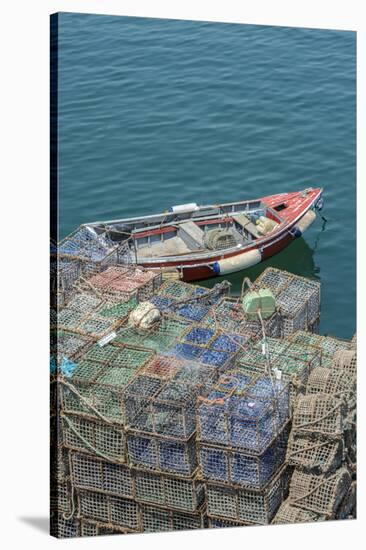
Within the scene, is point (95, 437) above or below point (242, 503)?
above

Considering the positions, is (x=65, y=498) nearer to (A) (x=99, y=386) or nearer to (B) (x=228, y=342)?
(A) (x=99, y=386)

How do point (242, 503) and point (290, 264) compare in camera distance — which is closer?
point (242, 503)

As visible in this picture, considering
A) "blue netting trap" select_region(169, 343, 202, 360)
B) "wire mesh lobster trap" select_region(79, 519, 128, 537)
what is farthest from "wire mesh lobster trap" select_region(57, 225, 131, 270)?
"wire mesh lobster trap" select_region(79, 519, 128, 537)

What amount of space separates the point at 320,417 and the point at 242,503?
1307mm

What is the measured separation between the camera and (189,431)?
13.4 metres

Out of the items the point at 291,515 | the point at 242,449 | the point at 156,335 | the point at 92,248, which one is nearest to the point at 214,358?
the point at 156,335

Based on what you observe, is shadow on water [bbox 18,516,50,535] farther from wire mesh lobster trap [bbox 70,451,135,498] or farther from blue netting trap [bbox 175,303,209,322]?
blue netting trap [bbox 175,303,209,322]

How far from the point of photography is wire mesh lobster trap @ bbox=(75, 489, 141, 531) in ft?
44.6

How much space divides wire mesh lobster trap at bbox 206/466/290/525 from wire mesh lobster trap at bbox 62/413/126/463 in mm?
1117

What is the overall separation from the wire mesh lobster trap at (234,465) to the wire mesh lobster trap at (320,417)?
0.37 metres

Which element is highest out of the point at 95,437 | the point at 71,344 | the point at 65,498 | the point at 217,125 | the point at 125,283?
the point at 217,125

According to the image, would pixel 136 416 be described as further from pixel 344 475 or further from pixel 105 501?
pixel 344 475

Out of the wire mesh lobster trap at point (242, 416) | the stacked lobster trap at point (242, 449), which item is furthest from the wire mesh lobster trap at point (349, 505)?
the wire mesh lobster trap at point (242, 416)

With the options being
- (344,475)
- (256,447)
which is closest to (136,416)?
(256,447)
